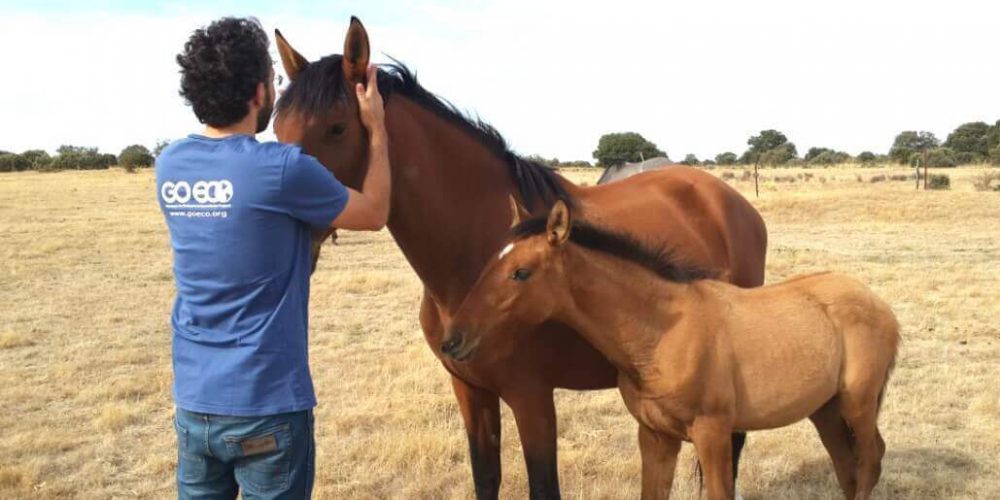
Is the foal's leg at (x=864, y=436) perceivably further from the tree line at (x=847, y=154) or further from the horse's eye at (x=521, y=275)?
the tree line at (x=847, y=154)

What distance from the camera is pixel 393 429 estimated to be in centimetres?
576

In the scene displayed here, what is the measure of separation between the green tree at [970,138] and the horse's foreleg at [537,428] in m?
63.3

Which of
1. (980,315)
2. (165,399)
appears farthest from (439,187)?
(980,315)

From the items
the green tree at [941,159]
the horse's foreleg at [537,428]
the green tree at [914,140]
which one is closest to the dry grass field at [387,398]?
the horse's foreleg at [537,428]

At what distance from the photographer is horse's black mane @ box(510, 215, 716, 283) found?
2.98 m

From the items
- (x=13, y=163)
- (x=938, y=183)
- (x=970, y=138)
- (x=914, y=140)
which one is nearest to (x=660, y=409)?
(x=938, y=183)

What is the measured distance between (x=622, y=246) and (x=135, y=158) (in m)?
57.5

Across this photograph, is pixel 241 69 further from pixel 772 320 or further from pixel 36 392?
pixel 36 392

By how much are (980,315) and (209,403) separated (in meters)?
9.87

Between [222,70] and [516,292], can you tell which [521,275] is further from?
[222,70]

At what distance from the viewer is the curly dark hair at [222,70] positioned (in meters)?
1.91

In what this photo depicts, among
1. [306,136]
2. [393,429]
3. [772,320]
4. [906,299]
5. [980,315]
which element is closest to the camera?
[306,136]

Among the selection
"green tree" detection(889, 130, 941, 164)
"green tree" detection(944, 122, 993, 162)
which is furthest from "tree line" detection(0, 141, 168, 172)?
"green tree" detection(889, 130, 941, 164)

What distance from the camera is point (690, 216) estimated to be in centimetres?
412
